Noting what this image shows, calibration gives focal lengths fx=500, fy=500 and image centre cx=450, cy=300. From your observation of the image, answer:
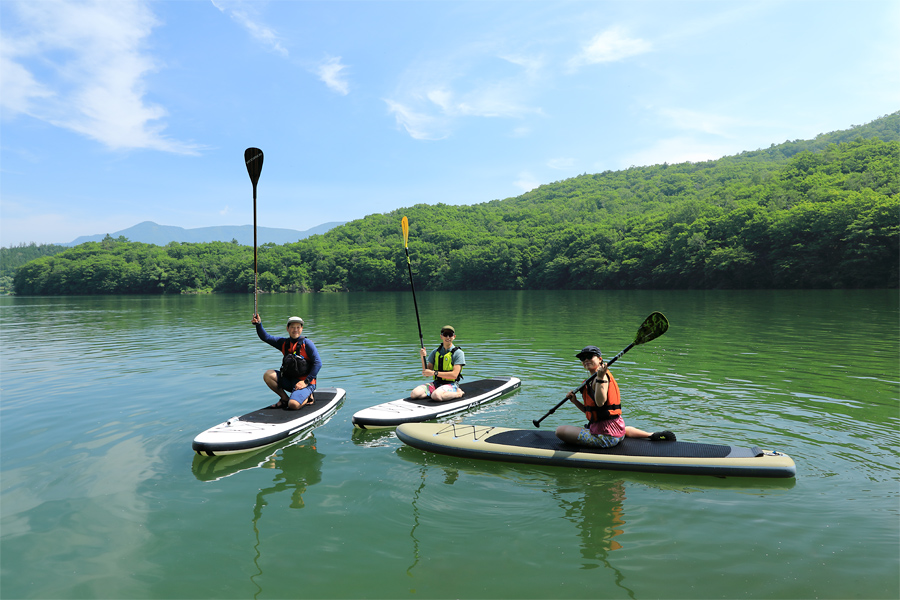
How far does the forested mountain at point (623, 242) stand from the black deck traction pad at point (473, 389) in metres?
58.3

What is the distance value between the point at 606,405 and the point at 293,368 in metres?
5.58

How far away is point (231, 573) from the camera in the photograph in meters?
4.65

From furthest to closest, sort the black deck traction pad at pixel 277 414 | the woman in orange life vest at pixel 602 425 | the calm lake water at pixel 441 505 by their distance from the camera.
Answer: the black deck traction pad at pixel 277 414, the woman in orange life vest at pixel 602 425, the calm lake water at pixel 441 505

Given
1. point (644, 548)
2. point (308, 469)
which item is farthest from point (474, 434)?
point (644, 548)

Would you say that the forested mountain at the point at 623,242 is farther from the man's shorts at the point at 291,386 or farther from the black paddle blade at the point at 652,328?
the man's shorts at the point at 291,386

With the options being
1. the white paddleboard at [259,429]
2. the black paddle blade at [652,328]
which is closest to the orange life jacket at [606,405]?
the black paddle blade at [652,328]

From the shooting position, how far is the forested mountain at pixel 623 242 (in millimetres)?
58469

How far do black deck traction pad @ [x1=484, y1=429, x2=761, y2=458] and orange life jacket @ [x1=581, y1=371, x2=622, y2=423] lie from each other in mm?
405

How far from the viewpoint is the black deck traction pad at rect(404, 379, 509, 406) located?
9.52 m

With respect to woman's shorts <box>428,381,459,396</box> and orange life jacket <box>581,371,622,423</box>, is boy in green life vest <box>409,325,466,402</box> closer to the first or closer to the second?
woman's shorts <box>428,381,459,396</box>

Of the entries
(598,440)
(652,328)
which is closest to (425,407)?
(598,440)

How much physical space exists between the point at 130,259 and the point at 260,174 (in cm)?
13621

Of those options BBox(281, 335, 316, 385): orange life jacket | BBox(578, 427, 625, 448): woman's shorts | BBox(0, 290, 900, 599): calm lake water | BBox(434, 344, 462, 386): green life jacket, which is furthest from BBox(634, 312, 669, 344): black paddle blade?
BBox(281, 335, 316, 385): orange life jacket

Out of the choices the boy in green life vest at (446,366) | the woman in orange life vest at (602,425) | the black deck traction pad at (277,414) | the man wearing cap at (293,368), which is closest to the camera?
the woman in orange life vest at (602,425)
